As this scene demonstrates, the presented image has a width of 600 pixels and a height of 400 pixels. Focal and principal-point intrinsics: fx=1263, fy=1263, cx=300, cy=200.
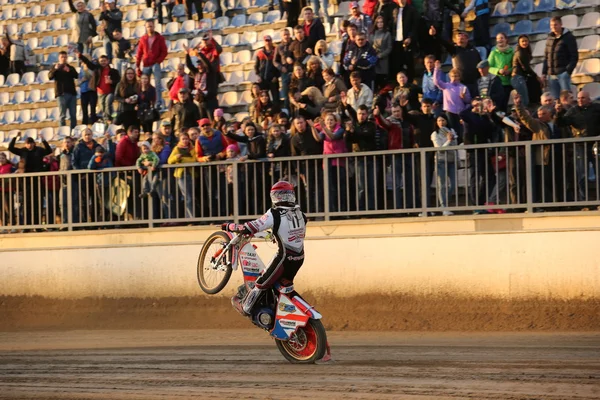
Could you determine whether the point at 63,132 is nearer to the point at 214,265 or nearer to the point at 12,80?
the point at 12,80

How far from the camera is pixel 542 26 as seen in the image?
20828 millimetres

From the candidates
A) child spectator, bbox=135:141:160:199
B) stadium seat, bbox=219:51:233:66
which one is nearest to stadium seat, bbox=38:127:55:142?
stadium seat, bbox=219:51:233:66

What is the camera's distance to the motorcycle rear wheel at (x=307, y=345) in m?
13.4

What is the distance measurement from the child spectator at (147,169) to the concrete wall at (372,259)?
0.64 meters

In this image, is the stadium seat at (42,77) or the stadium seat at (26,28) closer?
the stadium seat at (42,77)

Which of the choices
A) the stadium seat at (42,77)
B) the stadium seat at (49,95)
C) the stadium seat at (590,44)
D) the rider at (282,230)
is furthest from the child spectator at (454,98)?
the stadium seat at (42,77)

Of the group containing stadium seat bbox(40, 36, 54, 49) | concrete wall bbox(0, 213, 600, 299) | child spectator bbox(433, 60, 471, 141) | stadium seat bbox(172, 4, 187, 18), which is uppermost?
stadium seat bbox(172, 4, 187, 18)

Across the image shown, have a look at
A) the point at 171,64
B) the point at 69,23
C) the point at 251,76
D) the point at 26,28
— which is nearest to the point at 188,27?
the point at 171,64

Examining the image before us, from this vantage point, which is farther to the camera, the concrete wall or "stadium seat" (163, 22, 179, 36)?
"stadium seat" (163, 22, 179, 36)

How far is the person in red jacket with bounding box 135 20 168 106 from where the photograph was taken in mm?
23984

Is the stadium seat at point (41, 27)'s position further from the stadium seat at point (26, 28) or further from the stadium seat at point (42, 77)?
the stadium seat at point (42, 77)

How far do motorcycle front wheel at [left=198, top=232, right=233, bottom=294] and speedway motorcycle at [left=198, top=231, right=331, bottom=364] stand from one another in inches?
0.6

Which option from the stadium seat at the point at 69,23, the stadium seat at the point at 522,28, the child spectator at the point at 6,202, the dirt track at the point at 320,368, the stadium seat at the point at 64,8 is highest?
the stadium seat at the point at 64,8

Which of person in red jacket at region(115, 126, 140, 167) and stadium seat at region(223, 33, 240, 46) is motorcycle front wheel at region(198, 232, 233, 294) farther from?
stadium seat at region(223, 33, 240, 46)
